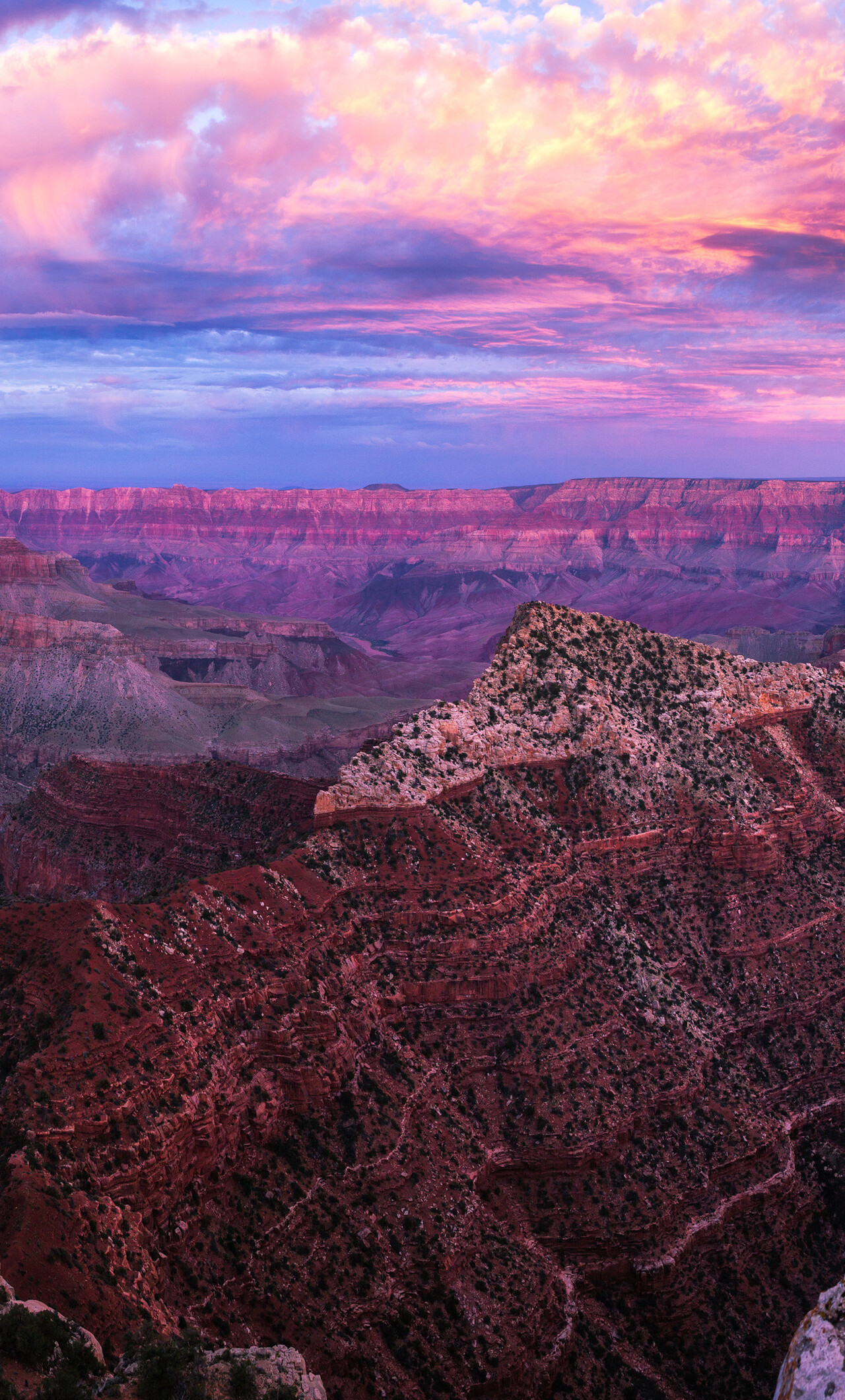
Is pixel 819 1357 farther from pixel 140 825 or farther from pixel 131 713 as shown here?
pixel 131 713

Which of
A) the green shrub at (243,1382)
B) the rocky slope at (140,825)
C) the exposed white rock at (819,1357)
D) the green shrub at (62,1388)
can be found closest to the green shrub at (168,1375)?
the green shrub at (243,1382)

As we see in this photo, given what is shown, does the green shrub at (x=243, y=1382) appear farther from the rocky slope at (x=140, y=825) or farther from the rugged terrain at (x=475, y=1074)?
the rocky slope at (x=140, y=825)

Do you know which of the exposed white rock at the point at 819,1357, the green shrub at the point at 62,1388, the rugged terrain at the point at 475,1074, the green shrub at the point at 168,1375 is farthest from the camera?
the rugged terrain at the point at 475,1074

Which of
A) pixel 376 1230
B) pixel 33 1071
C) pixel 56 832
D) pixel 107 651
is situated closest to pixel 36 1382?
pixel 33 1071

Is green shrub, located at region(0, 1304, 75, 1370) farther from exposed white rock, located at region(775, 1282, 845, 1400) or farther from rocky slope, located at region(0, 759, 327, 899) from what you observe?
rocky slope, located at region(0, 759, 327, 899)

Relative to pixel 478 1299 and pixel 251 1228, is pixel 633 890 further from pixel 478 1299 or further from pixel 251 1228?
pixel 251 1228

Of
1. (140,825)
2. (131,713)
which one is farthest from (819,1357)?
(131,713)
